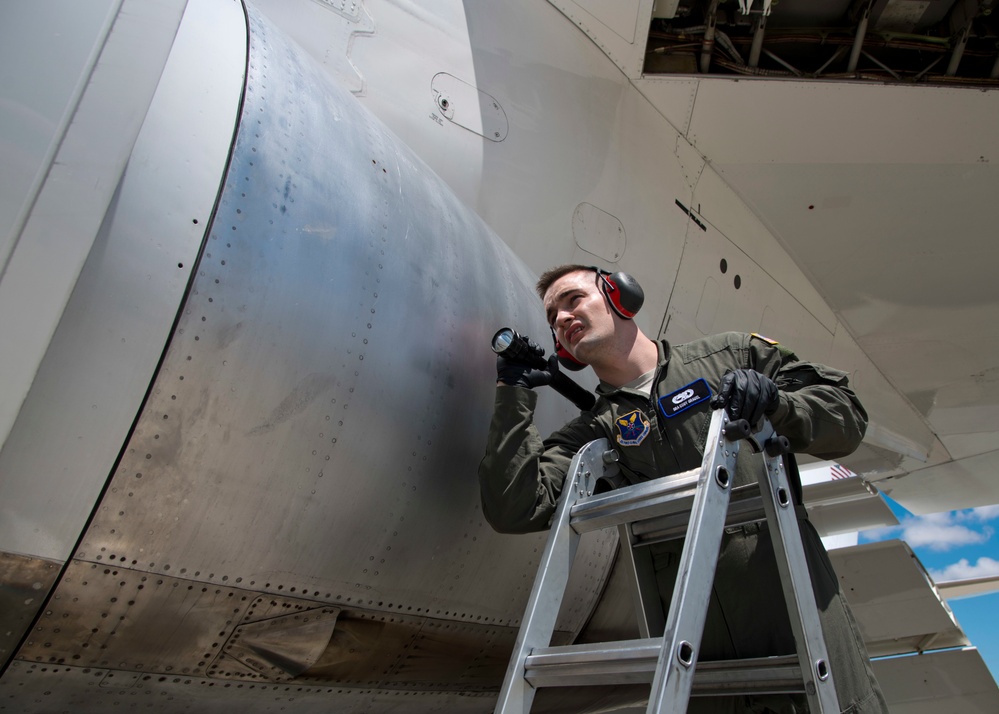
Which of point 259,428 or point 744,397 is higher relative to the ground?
point 744,397

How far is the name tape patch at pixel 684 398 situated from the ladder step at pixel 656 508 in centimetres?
26

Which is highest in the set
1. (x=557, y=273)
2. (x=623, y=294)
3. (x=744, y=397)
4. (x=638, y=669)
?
(x=557, y=273)

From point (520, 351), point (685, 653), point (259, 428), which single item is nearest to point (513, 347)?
point (520, 351)

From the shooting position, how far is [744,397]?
194cm

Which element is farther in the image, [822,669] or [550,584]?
[550,584]

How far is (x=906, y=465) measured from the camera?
6953 millimetres

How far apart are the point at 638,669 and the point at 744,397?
671 mm

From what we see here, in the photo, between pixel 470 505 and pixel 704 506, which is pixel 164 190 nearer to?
pixel 470 505

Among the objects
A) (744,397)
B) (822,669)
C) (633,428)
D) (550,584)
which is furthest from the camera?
(633,428)

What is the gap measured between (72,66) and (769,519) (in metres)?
1.86

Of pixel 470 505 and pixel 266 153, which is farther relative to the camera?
pixel 470 505

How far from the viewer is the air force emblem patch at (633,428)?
92.9 inches

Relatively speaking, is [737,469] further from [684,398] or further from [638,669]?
[638,669]

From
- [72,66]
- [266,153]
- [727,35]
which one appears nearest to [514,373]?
[266,153]
